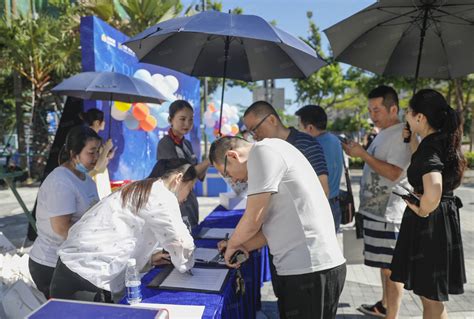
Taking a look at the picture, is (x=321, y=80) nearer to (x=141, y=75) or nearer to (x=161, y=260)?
(x=141, y=75)

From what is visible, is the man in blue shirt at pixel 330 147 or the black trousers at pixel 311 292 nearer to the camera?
the black trousers at pixel 311 292

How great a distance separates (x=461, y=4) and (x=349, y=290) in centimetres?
262

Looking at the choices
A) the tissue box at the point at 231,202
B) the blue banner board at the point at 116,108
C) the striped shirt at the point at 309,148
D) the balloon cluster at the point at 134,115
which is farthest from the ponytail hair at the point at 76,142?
the balloon cluster at the point at 134,115

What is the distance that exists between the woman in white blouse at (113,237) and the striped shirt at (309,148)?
1093mm

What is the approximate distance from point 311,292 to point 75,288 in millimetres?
1049

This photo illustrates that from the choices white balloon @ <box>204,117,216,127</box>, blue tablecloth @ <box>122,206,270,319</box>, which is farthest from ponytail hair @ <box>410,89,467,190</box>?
white balloon @ <box>204,117,216,127</box>

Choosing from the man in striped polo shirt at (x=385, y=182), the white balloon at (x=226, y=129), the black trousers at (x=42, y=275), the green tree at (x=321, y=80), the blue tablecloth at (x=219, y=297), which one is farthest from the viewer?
the green tree at (x=321, y=80)

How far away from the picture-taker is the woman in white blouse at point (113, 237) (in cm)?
173

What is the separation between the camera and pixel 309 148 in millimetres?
2654

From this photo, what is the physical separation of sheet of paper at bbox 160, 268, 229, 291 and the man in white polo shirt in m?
0.30

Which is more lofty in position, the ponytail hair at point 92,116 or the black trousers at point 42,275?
the ponytail hair at point 92,116

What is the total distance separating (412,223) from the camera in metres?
2.33

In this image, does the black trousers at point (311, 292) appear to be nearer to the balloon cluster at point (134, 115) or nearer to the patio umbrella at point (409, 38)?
the patio umbrella at point (409, 38)

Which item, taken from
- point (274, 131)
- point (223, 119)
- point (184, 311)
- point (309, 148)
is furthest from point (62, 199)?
point (223, 119)
